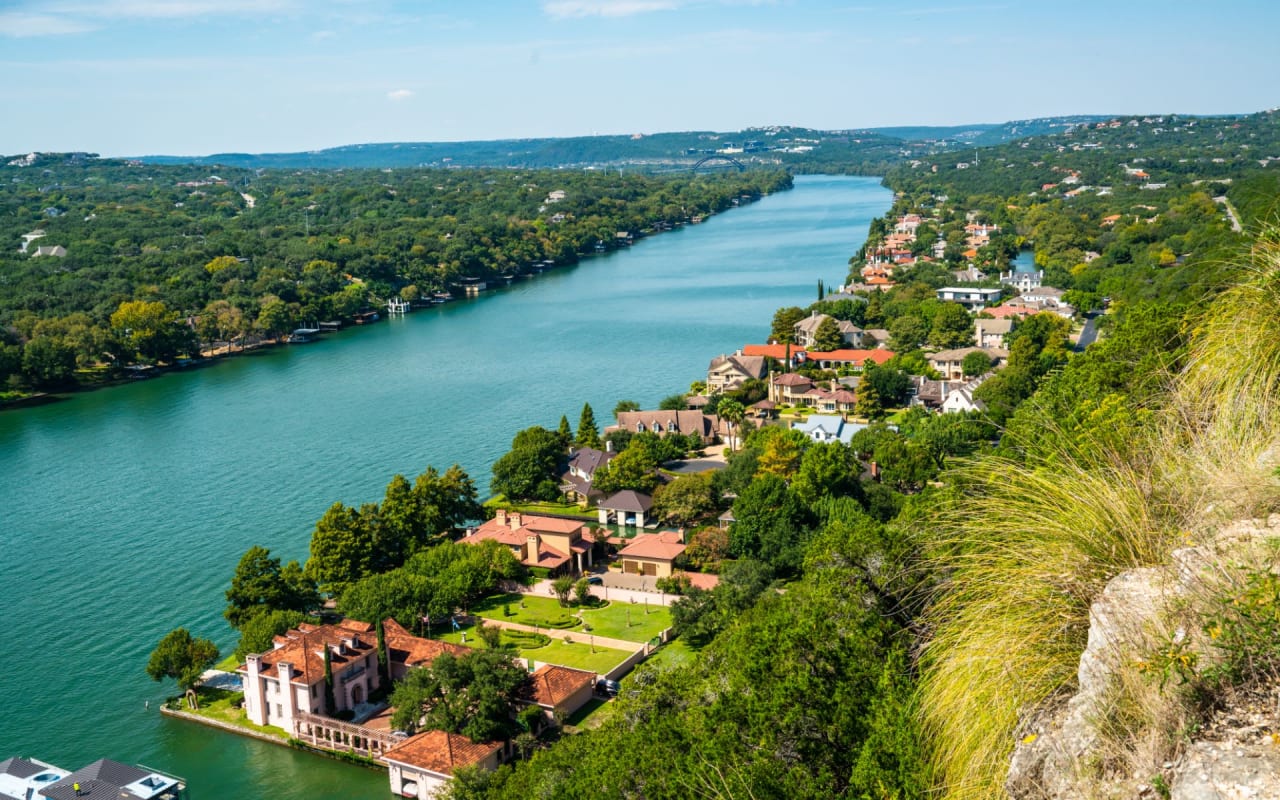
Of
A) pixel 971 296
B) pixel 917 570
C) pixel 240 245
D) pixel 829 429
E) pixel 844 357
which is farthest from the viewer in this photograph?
pixel 240 245

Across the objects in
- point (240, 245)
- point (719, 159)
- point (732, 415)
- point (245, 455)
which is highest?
point (719, 159)

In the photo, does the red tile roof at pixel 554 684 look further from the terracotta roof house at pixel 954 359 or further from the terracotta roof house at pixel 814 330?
the terracotta roof house at pixel 814 330

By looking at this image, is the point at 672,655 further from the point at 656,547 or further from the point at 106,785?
the point at 106,785

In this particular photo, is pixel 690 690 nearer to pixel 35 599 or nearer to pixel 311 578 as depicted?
pixel 311 578

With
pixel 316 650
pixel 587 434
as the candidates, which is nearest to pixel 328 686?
pixel 316 650

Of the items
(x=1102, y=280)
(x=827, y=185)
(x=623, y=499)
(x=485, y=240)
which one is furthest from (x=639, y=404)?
(x=827, y=185)

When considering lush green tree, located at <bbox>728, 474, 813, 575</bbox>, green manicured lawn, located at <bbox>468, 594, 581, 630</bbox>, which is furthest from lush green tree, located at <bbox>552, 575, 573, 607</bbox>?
lush green tree, located at <bbox>728, 474, 813, 575</bbox>

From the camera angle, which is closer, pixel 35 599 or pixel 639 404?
pixel 35 599

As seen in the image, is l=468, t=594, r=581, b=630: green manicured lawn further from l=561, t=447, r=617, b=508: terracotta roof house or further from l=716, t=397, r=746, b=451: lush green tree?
l=716, t=397, r=746, b=451: lush green tree
